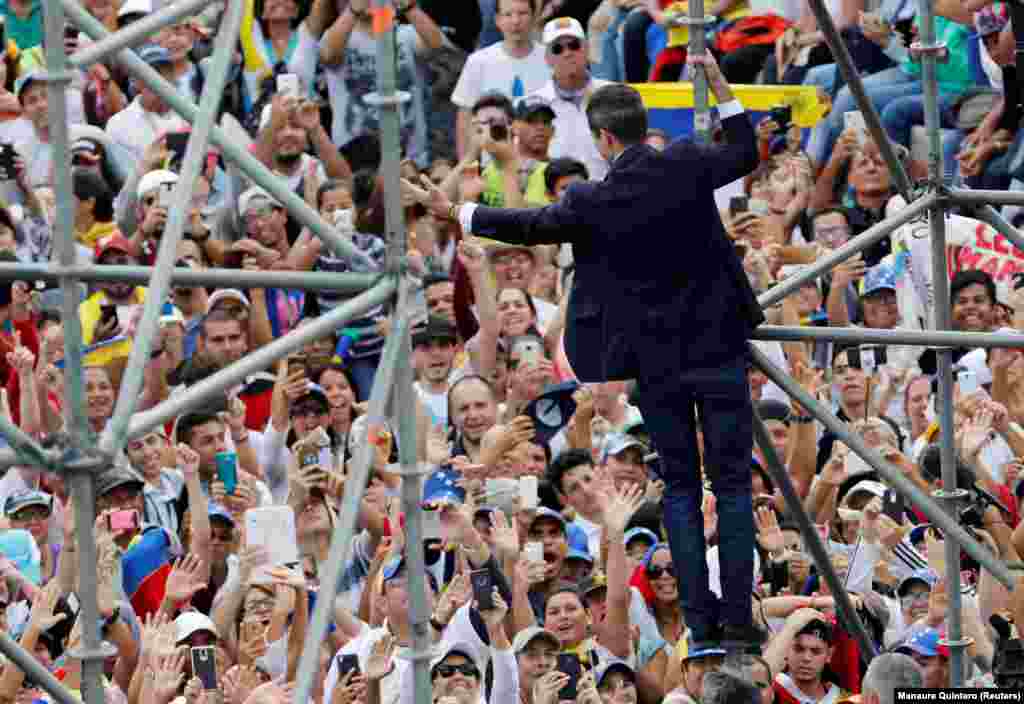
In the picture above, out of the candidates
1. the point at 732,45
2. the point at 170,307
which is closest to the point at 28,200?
the point at 170,307

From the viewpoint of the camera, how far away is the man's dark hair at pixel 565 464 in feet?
43.1

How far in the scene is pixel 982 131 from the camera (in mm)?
15617

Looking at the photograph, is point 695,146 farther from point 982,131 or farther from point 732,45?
point 732,45

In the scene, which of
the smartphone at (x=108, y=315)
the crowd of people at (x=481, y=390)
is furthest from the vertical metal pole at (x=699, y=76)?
the smartphone at (x=108, y=315)

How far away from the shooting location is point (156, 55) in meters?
16.4

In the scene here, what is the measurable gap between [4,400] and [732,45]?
20.9 feet

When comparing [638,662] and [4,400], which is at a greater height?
[4,400]

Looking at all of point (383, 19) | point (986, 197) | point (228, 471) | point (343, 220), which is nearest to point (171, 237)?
point (383, 19)

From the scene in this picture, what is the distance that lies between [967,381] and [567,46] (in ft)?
11.6

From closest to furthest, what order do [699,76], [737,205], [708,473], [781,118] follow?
[708,473] → [699,76] → [737,205] → [781,118]

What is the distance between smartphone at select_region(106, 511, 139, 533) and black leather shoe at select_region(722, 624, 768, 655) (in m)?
3.90

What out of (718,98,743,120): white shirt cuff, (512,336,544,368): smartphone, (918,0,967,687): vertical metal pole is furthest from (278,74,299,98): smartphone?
(718,98,743,120): white shirt cuff

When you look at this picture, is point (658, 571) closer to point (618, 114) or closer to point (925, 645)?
point (925, 645)

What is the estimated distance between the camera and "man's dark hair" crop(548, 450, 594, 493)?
13.1 meters
